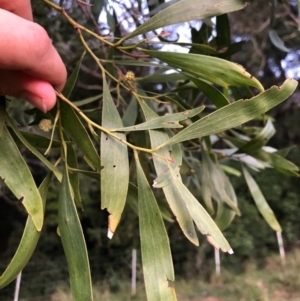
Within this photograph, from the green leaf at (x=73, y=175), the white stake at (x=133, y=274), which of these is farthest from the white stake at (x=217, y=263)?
the green leaf at (x=73, y=175)

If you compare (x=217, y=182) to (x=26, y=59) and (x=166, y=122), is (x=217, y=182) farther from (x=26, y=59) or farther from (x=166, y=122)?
(x=26, y=59)

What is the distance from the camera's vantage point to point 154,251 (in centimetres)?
32

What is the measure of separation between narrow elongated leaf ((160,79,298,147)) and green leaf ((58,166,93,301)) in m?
0.09

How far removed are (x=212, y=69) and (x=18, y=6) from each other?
0.17 meters

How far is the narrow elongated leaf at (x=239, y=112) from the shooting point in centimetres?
31

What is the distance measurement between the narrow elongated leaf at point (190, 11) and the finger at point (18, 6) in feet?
0.37

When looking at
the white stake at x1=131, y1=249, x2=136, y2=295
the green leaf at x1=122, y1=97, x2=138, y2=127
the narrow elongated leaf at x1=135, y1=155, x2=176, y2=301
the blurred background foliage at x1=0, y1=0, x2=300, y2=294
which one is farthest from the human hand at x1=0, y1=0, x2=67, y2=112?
the white stake at x1=131, y1=249, x2=136, y2=295

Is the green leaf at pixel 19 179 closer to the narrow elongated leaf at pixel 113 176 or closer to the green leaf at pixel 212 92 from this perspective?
the narrow elongated leaf at pixel 113 176

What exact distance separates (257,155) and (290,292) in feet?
5.64

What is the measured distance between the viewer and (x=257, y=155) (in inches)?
26.5

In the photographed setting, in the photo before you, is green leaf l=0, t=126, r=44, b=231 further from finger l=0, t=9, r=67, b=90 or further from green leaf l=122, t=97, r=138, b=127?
green leaf l=122, t=97, r=138, b=127

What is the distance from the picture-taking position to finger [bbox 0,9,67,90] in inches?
9.2

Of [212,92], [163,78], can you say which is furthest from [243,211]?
[212,92]

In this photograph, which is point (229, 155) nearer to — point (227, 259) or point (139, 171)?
point (139, 171)
